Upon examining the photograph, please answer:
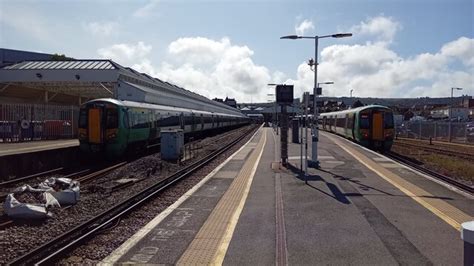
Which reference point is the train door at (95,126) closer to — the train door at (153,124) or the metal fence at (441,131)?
the train door at (153,124)

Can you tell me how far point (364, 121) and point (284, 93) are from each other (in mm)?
12997

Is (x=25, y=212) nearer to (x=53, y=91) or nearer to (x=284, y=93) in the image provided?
(x=284, y=93)

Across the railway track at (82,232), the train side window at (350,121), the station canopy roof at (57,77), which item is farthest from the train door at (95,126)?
the train side window at (350,121)

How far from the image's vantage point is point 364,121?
99.9 ft

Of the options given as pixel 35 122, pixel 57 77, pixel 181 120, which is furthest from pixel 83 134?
pixel 57 77

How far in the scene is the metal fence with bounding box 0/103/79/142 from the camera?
28.3 metres

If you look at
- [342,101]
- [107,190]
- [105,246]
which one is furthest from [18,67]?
[342,101]

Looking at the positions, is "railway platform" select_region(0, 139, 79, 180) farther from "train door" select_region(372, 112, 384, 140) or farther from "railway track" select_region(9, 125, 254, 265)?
"train door" select_region(372, 112, 384, 140)

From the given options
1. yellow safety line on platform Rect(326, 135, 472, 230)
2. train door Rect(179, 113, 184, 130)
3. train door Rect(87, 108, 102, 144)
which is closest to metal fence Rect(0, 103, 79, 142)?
train door Rect(179, 113, 184, 130)

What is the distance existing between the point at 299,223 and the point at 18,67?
39939 mm

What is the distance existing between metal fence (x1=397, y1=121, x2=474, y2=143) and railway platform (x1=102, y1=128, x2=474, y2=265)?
30513mm

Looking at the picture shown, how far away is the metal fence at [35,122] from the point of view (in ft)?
93.0

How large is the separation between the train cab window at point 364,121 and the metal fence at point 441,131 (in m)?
16.3

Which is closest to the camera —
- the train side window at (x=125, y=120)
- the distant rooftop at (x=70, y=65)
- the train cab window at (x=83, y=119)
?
the train cab window at (x=83, y=119)
